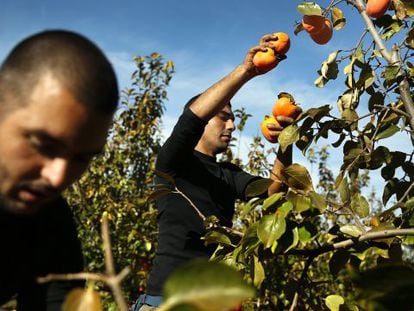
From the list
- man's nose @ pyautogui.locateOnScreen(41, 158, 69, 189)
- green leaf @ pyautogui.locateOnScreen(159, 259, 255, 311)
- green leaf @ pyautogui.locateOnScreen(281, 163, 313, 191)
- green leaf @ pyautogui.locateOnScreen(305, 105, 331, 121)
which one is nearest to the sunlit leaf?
green leaf @ pyautogui.locateOnScreen(159, 259, 255, 311)

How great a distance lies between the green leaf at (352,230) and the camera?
58.0 inches

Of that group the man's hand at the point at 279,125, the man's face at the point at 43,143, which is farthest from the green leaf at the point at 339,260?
the man's face at the point at 43,143

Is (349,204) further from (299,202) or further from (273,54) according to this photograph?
(273,54)

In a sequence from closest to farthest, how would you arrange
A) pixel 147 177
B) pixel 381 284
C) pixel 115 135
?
1. pixel 381 284
2. pixel 147 177
3. pixel 115 135

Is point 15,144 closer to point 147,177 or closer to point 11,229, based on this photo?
point 11,229

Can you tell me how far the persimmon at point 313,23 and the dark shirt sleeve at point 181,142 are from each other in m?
0.60

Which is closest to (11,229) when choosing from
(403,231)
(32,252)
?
(32,252)

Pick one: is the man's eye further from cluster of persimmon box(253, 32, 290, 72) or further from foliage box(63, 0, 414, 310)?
A: cluster of persimmon box(253, 32, 290, 72)

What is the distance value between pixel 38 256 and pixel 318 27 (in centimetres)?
152

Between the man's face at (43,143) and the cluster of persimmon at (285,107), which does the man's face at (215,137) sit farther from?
the man's face at (43,143)

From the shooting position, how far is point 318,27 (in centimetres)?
220

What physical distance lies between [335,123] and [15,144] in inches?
46.0

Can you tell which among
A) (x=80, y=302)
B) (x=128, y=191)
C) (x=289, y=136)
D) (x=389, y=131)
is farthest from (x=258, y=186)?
(x=128, y=191)

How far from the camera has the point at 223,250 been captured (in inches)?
70.1
